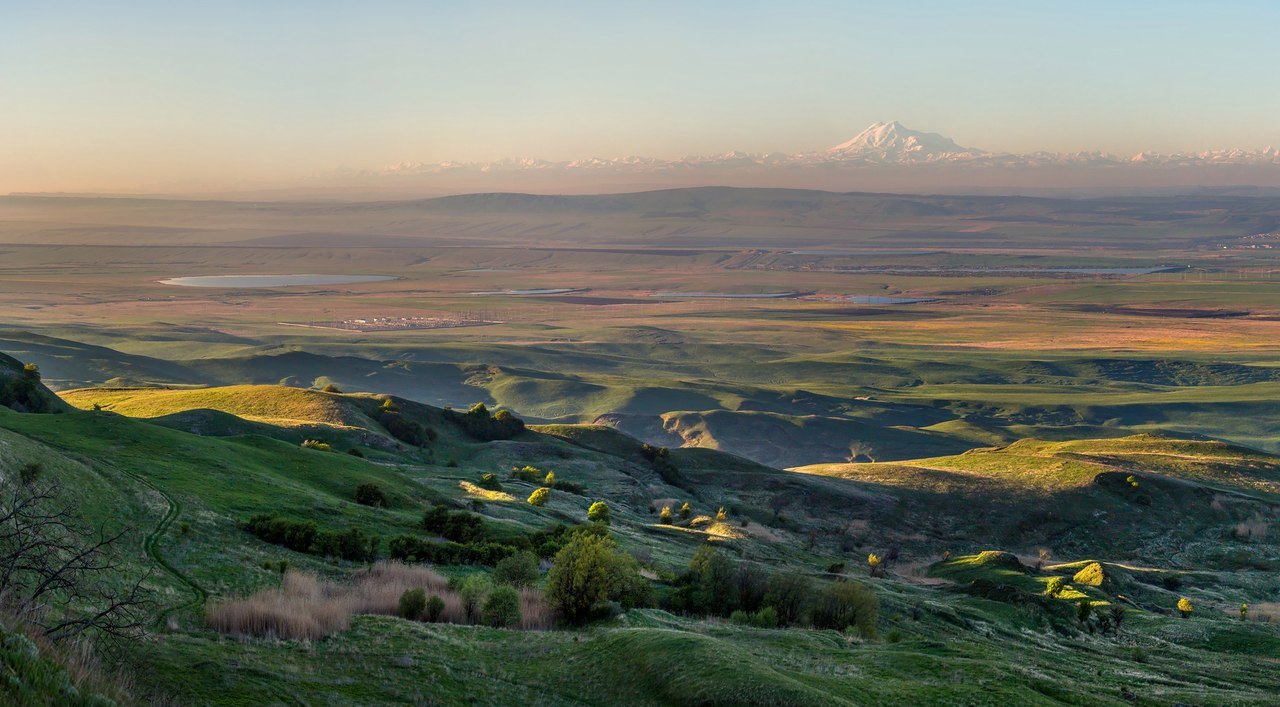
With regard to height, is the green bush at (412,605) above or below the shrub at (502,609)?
above

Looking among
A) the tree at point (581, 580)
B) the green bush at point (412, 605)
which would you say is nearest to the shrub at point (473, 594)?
the green bush at point (412, 605)

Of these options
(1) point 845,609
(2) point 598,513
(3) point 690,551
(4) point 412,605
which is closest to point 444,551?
(4) point 412,605

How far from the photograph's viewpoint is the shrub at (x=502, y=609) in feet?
91.6

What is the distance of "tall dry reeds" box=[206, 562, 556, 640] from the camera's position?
75.6ft

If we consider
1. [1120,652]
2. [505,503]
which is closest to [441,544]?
[505,503]

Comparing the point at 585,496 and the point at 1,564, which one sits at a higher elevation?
the point at 1,564

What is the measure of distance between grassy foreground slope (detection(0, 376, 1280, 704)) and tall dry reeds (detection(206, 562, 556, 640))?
0.64 meters

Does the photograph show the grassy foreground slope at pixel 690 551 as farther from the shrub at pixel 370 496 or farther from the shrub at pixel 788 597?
the shrub at pixel 788 597

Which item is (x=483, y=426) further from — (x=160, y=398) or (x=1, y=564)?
(x=1, y=564)

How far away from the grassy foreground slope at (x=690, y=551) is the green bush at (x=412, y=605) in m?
2.25

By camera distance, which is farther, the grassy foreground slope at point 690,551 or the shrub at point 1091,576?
the shrub at point 1091,576

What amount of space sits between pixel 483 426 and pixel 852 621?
64.0 meters

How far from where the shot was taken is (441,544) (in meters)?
38.1

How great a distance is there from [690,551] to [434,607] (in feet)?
88.6
